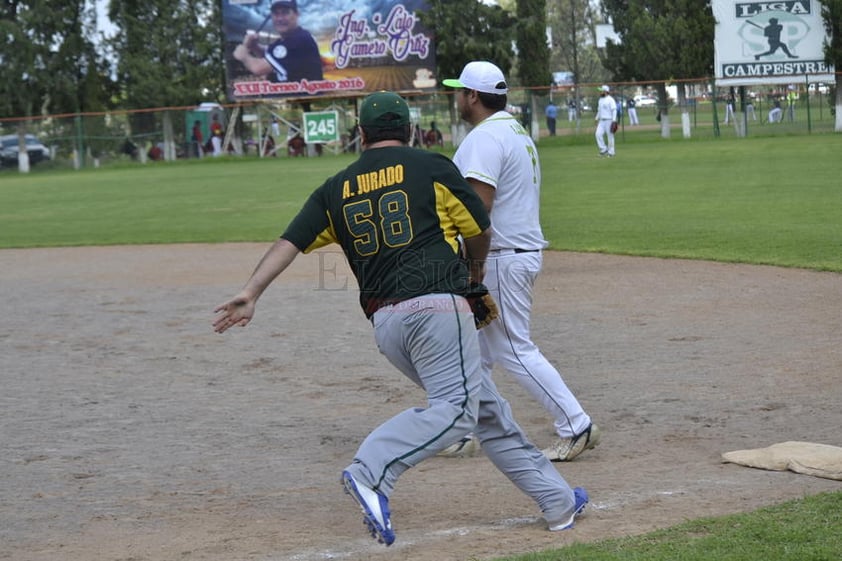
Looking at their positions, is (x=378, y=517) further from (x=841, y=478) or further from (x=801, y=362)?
(x=801, y=362)

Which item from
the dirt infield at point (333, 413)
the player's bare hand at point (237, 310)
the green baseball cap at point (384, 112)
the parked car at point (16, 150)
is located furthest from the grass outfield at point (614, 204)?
the parked car at point (16, 150)

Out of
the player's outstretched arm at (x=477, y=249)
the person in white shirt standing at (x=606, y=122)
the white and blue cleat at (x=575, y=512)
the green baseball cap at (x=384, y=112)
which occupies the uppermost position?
the person in white shirt standing at (x=606, y=122)

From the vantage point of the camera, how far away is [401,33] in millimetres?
46531

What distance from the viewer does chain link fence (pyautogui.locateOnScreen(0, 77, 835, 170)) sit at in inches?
1704

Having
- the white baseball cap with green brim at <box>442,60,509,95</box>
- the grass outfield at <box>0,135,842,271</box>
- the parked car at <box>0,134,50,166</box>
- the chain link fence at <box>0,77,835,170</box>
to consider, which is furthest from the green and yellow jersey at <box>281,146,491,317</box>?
the parked car at <box>0,134,50,166</box>

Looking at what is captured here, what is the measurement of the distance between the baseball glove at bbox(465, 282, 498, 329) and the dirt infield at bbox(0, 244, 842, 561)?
847 mm

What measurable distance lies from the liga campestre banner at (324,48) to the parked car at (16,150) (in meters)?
8.18

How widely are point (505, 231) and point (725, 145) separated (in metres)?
31.7

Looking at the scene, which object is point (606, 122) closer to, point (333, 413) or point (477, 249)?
point (333, 413)

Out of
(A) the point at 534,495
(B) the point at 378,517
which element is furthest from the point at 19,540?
(A) the point at 534,495

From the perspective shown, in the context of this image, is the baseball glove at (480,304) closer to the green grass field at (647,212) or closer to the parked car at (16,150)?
the green grass field at (647,212)

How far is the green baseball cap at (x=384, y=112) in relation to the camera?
184 inches

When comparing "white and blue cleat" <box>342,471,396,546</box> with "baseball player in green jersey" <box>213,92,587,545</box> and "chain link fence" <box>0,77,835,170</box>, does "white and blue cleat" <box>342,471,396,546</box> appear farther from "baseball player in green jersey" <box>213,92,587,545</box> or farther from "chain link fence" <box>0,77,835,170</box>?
"chain link fence" <box>0,77,835,170</box>

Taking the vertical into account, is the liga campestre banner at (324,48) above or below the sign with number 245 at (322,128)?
above
